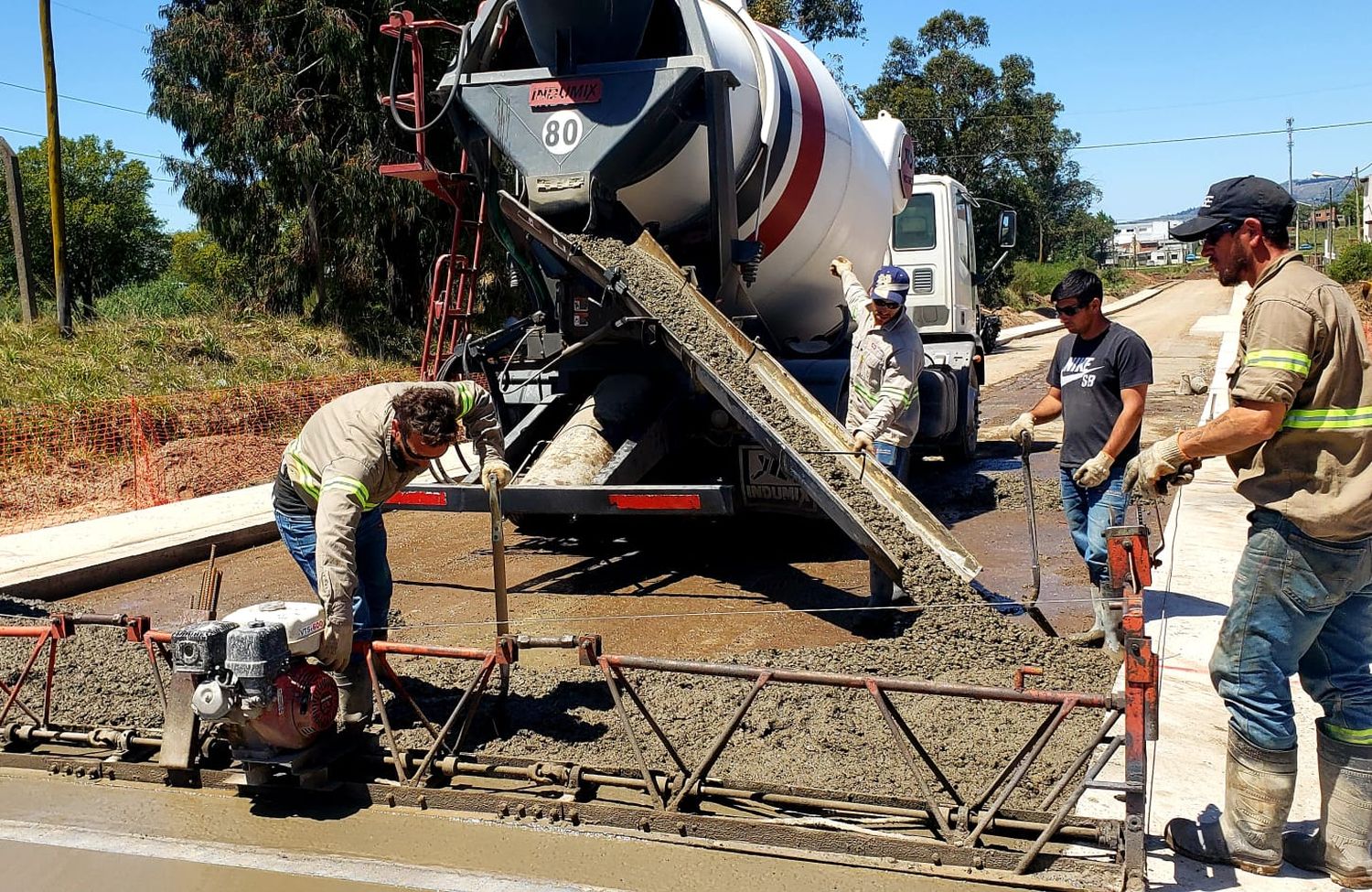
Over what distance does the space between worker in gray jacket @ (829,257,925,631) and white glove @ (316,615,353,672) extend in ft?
9.57

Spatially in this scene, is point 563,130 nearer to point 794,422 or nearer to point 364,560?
point 794,422

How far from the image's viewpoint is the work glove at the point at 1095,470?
5.09m

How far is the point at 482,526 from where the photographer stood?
957cm

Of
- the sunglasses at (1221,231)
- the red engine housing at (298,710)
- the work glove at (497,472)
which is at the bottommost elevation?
the red engine housing at (298,710)

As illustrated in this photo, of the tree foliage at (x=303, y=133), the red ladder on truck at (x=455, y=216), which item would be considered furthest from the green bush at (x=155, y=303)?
the red ladder on truck at (x=455, y=216)

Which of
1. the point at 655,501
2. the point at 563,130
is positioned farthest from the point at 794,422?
the point at 563,130

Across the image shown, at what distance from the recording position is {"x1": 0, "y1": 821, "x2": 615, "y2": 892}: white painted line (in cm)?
346

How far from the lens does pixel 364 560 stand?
183 inches

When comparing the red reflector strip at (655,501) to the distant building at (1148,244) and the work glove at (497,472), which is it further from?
the distant building at (1148,244)

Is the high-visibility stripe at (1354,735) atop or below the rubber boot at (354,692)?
atop

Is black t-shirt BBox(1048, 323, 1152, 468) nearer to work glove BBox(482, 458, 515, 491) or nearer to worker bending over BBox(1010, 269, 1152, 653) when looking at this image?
worker bending over BBox(1010, 269, 1152, 653)

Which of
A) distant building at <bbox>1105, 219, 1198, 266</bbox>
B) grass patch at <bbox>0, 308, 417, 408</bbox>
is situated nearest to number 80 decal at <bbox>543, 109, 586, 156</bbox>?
grass patch at <bbox>0, 308, 417, 408</bbox>

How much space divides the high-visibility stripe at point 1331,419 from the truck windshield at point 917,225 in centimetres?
873

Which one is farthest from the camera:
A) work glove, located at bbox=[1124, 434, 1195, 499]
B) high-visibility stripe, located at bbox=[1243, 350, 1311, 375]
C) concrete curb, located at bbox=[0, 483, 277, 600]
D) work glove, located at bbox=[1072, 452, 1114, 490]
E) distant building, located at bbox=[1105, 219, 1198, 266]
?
distant building, located at bbox=[1105, 219, 1198, 266]
